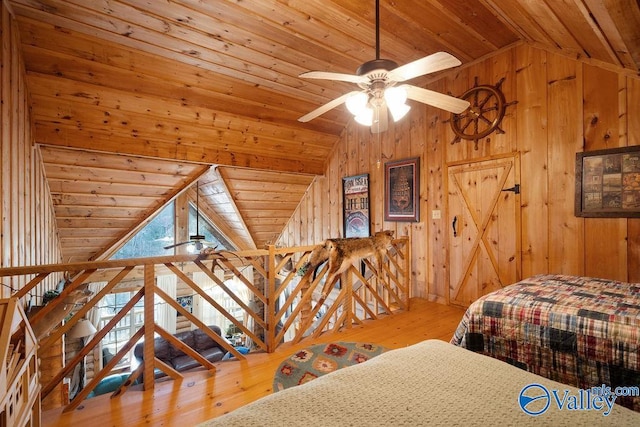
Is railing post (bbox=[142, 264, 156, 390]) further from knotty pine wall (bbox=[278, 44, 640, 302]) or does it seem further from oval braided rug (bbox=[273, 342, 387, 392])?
knotty pine wall (bbox=[278, 44, 640, 302])

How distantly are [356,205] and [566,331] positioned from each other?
3.27m

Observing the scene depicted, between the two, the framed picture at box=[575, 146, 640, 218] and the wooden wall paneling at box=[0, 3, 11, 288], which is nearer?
the wooden wall paneling at box=[0, 3, 11, 288]

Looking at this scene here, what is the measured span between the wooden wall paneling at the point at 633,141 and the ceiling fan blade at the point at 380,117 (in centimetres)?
205

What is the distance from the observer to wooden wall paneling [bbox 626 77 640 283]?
7.71 ft

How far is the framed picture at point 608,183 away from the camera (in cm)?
236

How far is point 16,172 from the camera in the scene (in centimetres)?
249

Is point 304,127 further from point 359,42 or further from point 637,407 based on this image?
point 637,407

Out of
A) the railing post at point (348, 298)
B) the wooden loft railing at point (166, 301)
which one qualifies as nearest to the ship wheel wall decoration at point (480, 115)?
the wooden loft railing at point (166, 301)

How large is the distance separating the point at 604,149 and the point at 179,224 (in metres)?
6.67

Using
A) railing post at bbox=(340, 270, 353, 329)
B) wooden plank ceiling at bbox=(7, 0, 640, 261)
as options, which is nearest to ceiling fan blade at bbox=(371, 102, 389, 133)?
wooden plank ceiling at bbox=(7, 0, 640, 261)

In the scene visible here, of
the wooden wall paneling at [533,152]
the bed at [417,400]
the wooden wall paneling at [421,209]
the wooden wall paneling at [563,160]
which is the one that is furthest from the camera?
the wooden wall paneling at [421,209]

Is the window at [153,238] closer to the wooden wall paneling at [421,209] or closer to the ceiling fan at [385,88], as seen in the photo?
the wooden wall paneling at [421,209]

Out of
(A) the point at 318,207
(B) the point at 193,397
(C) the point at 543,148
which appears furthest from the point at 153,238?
(C) the point at 543,148

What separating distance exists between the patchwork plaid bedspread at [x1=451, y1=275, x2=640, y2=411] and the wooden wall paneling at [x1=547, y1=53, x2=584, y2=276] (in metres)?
0.61
